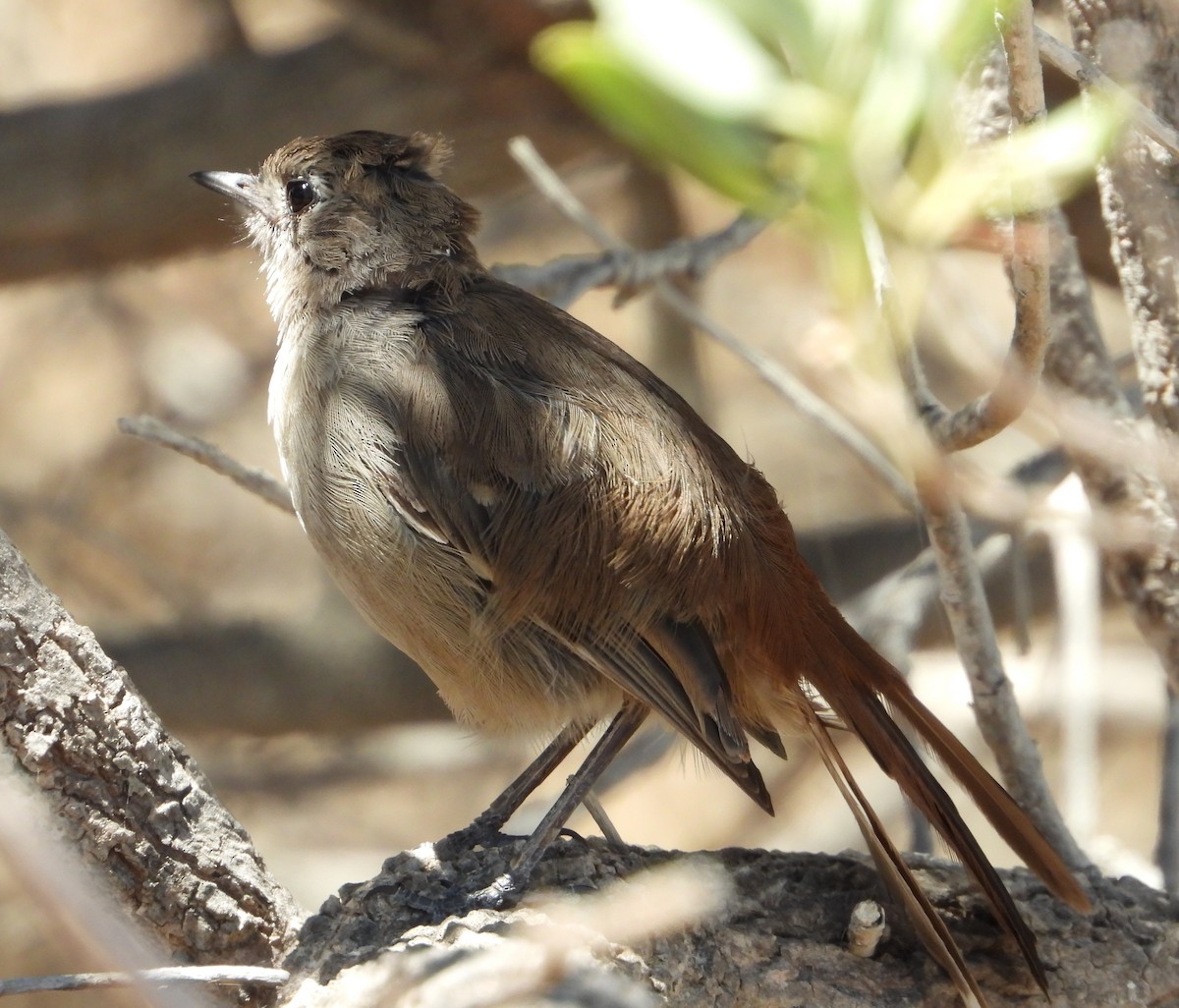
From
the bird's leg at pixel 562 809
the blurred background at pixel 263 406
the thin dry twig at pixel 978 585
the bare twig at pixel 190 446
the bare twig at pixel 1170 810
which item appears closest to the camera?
the thin dry twig at pixel 978 585

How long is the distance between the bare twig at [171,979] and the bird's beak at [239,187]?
74.6 inches

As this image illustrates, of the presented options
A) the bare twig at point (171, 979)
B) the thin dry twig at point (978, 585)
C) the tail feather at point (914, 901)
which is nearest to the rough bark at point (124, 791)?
the bare twig at point (171, 979)

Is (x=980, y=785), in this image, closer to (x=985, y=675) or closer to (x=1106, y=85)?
(x=985, y=675)

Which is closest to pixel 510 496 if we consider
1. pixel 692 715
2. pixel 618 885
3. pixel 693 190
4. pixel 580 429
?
pixel 580 429

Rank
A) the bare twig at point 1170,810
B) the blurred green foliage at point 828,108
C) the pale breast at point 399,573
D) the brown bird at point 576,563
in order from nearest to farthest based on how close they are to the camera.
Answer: the blurred green foliage at point 828,108, the brown bird at point 576,563, the pale breast at point 399,573, the bare twig at point 1170,810

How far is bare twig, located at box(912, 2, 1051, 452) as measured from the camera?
1.93m

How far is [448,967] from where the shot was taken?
6.79 feet

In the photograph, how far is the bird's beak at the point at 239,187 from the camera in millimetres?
3369

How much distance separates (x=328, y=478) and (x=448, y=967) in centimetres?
103

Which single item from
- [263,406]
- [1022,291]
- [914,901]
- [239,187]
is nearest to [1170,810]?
[914,901]

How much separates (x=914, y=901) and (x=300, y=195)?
212 cm

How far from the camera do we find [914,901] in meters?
2.39

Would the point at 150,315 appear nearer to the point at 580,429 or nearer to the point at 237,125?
the point at 237,125

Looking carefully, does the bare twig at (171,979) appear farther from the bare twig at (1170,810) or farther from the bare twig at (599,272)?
the bare twig at (1170,810)
